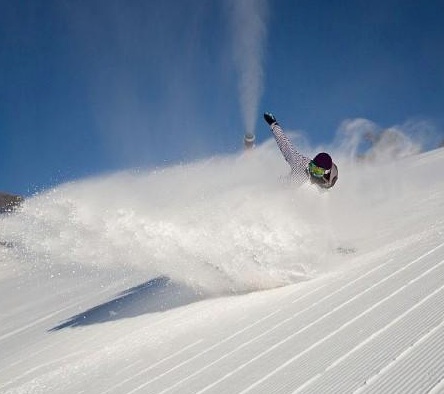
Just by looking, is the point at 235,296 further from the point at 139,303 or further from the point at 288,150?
the point at 288,150

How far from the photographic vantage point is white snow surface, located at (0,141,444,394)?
10.9 ft

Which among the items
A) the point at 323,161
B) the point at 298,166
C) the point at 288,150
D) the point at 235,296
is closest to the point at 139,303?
the point at 235,296

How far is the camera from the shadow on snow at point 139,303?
7844 mm

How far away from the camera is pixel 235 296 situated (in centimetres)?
683

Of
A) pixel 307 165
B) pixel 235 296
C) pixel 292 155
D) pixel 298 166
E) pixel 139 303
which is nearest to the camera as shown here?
pixel 235 296

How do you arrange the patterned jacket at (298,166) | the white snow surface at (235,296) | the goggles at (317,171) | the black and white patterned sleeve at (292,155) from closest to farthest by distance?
the white snow surface at (235,296) → the goggles at (317,171) → the patterned jacket at (298,166) → the black and white patterned sleeve at (292,155)

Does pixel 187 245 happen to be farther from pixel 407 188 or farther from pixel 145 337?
pixel 407 188

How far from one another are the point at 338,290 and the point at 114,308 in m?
5.20

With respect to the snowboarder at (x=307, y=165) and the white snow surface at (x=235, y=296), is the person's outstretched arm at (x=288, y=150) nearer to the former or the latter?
the snowboarder at (x=307, y=165)

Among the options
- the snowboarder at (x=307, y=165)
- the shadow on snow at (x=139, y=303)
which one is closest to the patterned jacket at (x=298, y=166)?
the snowboarder at (x=307, y=165)

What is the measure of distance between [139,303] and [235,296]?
2719 millimetres

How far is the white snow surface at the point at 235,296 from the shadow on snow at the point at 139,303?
5 cm

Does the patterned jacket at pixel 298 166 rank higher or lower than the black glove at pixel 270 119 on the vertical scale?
lower

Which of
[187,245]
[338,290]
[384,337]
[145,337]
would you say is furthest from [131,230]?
[384,337]
